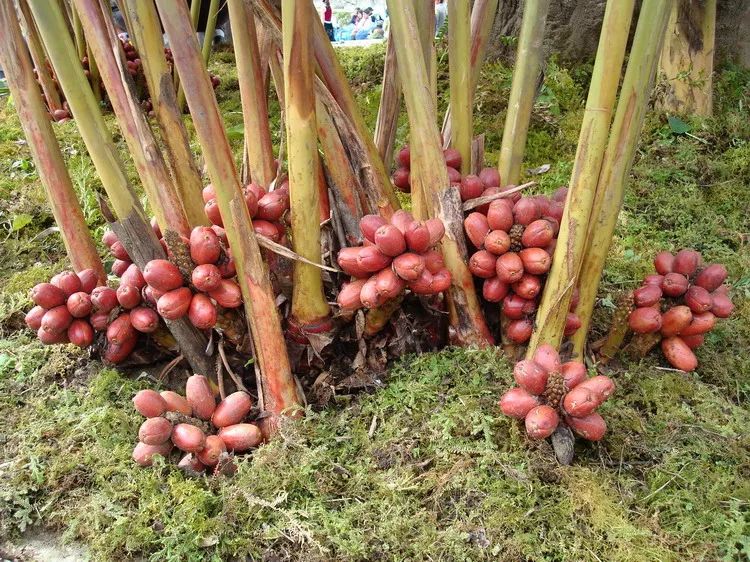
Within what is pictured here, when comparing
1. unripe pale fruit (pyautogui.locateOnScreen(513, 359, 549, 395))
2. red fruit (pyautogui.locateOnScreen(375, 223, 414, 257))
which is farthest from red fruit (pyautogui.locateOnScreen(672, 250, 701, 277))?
red fruit (pyautogui.locateOnScreen(375, 223, 414, 257))

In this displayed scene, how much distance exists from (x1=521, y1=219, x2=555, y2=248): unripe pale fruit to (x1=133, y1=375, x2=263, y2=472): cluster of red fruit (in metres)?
0.83

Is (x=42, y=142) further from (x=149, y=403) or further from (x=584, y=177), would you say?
(x=584, y=177)

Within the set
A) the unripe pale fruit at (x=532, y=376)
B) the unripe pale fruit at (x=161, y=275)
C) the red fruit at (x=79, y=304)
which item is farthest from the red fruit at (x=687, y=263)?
the red fruit at (x=79, y=304)

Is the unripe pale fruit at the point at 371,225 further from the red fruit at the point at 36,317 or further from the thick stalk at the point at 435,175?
the red fruit at the point at 36,317

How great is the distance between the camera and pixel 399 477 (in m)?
1.57

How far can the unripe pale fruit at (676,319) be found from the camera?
1.85 meters

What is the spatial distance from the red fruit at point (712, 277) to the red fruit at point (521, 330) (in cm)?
53

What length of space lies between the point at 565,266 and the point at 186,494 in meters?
1.06

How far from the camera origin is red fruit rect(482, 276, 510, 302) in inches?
68.1

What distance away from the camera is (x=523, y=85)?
182 centimetres

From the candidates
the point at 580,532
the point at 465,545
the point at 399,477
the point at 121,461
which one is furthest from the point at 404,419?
the point at 121,461

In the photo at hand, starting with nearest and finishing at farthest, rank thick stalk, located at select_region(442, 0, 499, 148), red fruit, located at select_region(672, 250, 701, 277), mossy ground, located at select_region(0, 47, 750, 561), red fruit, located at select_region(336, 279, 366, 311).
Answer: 1. mossy ground, located at select_region(0, 47, 750, 561)
2. red fruit, located at select_region(336, 279, 366, 311)
3. red fruit, located at select_region(672, 250, 701, 277)
4. thick stalk, located at select_region(442, 0, 499, 148)

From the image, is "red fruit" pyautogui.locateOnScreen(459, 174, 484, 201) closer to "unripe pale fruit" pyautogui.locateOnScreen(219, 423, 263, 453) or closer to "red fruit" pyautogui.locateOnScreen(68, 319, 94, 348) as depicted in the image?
"unripe pale fruit" pyautogui.locateOnScreen(219, 423, 263, 453)

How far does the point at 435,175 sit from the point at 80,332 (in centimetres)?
105
